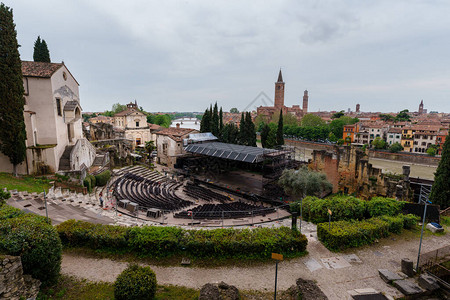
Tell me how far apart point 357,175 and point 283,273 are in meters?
19.7

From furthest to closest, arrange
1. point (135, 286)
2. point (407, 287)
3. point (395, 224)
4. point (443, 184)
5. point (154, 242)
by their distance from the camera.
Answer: point (443, 184), point (395, 224), point (154, 242), point (407, 287), point (135, 286)

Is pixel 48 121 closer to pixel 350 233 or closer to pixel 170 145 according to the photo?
pixel 170 145


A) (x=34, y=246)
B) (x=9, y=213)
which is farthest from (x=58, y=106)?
(x=34, y=246)

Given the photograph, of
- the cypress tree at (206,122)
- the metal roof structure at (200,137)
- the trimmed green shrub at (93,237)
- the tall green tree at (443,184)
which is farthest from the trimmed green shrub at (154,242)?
the cypress tree at (206,122)

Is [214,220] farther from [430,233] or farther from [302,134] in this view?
[302,134]

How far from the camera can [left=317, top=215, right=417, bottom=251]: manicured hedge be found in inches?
486

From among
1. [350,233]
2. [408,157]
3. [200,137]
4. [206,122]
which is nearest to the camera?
[350,233]

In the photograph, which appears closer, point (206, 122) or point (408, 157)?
point (206, 122)

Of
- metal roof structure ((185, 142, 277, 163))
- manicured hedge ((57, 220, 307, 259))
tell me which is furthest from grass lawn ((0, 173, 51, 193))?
metal roof structure ((185, 142, 277, 163))

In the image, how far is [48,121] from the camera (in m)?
21.6

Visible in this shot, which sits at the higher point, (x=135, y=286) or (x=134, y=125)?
(x=134, y=125)

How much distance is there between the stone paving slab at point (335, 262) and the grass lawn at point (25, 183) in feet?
65.7

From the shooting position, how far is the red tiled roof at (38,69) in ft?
67.6

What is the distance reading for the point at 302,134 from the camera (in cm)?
7531
